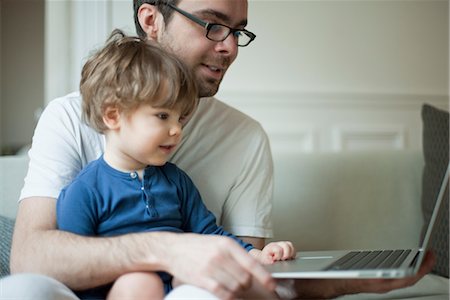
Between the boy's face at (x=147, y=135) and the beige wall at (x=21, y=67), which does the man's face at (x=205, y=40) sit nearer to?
the boy's face at (x=147, y=135)

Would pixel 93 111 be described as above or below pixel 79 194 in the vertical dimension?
above

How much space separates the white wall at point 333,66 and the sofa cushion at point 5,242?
48.9 inches

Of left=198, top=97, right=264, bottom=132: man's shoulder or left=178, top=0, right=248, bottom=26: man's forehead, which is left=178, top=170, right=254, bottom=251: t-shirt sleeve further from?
left=178, top=0, right=248, bottom=26: man's forehead

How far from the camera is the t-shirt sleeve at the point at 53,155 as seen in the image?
1296 mm

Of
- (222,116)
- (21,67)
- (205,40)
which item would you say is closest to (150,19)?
(205,40)

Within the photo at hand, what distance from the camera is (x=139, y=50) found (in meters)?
1.28

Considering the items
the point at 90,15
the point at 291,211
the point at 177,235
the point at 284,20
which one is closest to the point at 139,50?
the point at 177,235

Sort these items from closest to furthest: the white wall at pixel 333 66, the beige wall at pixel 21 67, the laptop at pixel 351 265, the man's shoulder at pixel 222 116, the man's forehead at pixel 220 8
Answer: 1. the laptop at pixel 351 265
2. the man's forehead at pixel 220 8
3. the man's shoulder at pixel 222 116
4. the white wall at pixel 333 66
5. the beige wall at pixel 21 67

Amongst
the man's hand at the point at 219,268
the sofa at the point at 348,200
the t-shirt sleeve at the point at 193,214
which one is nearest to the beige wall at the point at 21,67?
the sofa at the point at 348,200

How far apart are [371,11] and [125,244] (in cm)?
237

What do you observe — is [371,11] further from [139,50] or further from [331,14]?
[139,50]

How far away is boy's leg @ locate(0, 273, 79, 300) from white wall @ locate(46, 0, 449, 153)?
1725 millimetres

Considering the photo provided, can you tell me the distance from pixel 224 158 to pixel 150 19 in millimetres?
411

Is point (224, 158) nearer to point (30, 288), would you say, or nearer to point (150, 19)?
point (150, 19)
